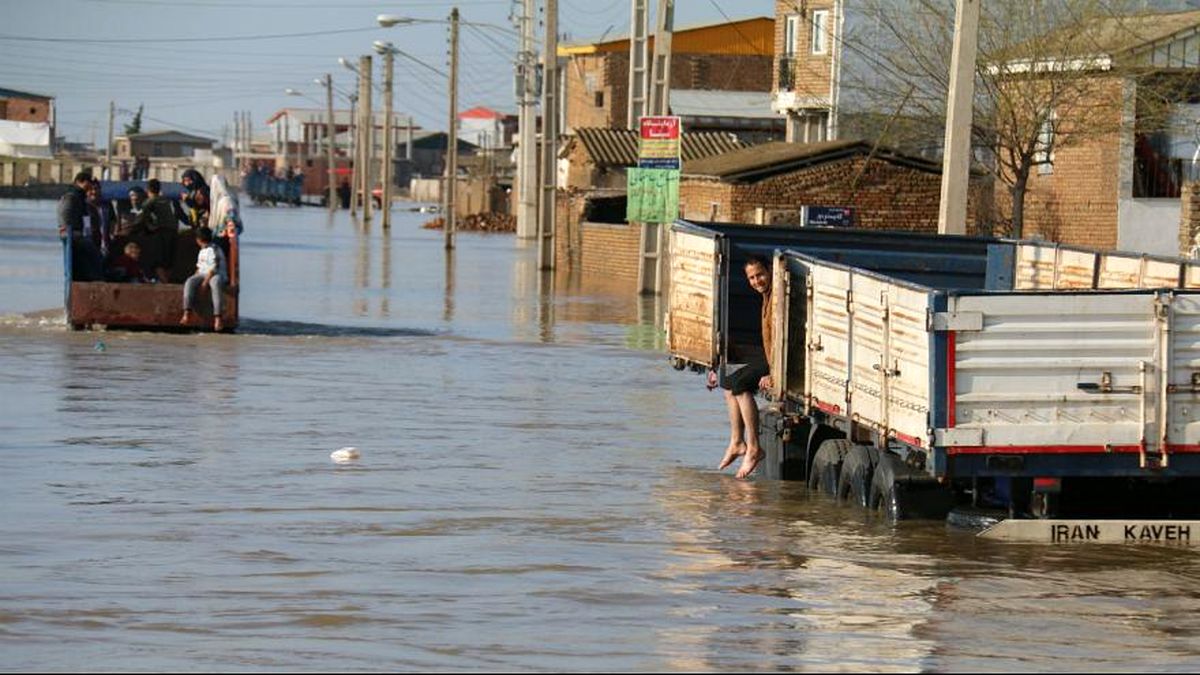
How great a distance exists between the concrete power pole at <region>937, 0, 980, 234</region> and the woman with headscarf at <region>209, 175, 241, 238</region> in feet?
28.3

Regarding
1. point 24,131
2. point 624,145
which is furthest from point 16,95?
point 624,145

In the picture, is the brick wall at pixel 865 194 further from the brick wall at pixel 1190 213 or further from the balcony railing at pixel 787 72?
the balcony railing at pixel 787 72

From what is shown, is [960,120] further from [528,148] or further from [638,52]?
[528,148]

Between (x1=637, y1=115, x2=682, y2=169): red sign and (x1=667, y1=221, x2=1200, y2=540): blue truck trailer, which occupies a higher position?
(x1=637, y1=115, x2=682, y2=169): red sign

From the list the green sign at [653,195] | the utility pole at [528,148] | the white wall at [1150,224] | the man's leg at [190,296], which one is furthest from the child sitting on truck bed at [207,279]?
the utility pole at [528,148]

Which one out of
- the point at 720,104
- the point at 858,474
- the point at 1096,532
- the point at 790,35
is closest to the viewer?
the point at 1096,532

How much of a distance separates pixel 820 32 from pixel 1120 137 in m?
17.4

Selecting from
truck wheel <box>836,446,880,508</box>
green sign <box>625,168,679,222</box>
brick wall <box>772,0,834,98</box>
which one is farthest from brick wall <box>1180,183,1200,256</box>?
brick wall <box>772,0,834,98</box>

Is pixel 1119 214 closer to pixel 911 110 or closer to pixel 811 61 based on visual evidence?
pixel 911 110

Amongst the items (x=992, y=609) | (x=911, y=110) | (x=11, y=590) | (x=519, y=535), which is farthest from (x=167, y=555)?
(x=911, y=110)

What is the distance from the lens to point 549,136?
5272 cm

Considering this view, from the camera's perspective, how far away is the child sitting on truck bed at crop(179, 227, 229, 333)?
1086 inches

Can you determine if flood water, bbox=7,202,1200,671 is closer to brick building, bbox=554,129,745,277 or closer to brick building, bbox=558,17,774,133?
brick building, bbox=554,129,745,277

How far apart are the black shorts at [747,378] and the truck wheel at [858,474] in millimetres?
1372
